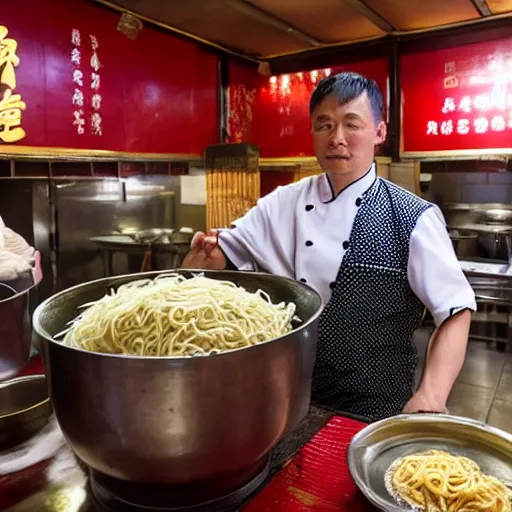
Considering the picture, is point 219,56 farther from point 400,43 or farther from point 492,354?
point 492,354

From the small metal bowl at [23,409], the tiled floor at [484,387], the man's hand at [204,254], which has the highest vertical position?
the man's hand at [204,254]

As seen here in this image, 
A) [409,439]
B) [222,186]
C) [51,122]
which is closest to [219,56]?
[222,186]

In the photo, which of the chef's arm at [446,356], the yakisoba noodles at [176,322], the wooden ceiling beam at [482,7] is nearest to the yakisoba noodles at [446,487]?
the yakisoba noodles at [176,322]

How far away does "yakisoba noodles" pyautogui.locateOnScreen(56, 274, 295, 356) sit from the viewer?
107 centimetres

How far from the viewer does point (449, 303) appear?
1.75 m

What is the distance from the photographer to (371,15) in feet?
17.2

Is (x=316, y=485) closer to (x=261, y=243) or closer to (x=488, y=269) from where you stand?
(x=261, y=243)

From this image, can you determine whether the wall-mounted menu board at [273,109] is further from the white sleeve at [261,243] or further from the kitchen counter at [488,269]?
the white sleeve at [261,243]

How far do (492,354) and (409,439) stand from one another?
5316 mm

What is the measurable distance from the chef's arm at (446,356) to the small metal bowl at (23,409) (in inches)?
47.1

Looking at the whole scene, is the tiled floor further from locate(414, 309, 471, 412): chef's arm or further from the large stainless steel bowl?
the large stainless steel bowl

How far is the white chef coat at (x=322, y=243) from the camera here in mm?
1788

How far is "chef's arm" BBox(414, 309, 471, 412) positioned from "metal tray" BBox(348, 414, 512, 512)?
1.33 ft

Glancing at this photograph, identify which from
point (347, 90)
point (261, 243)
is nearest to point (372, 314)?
point (261, 243)
